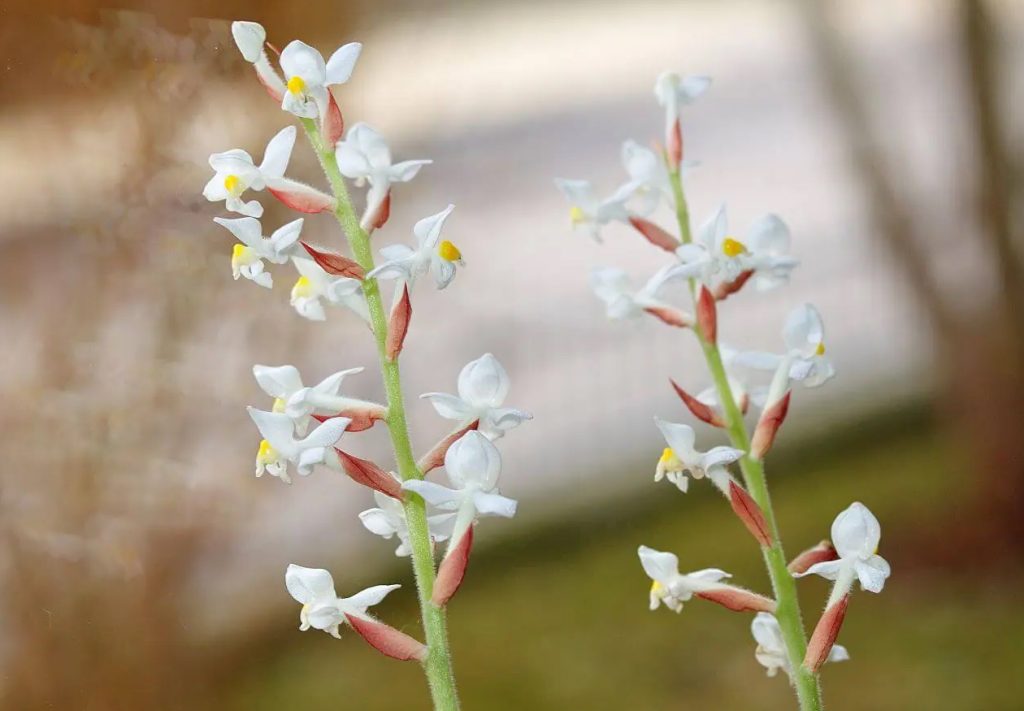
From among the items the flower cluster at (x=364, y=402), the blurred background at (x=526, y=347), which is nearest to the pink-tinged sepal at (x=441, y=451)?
the flower cluster at (x=364, y=402)

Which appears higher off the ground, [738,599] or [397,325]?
[397,325]

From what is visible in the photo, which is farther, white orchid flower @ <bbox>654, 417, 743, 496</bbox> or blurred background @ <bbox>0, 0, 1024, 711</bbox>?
blurred background @ <bbox>0, 0, 1024, 711</bbox>

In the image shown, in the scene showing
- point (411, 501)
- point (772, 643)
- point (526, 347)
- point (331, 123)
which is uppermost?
point (331, 123)

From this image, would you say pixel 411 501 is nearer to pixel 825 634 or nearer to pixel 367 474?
pixel 367 474

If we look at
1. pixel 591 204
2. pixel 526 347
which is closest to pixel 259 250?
pixel 591 204

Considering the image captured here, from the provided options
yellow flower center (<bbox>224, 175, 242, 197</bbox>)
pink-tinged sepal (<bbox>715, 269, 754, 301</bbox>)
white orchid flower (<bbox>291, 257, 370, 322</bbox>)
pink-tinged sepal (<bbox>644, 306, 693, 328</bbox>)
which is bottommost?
pink-tinged sepal (<bbox>644, 306, 693, 328</bbox>)

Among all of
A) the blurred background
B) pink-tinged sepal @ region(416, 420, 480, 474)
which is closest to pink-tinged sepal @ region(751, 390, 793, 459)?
pink-tinged sepal @ region(416, 420, 480, 474)

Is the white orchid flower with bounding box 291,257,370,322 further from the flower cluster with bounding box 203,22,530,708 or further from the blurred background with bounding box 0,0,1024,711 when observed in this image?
the blurred background with bounding box 0,0,1024,711

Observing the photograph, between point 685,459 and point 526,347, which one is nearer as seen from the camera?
point 685,459
